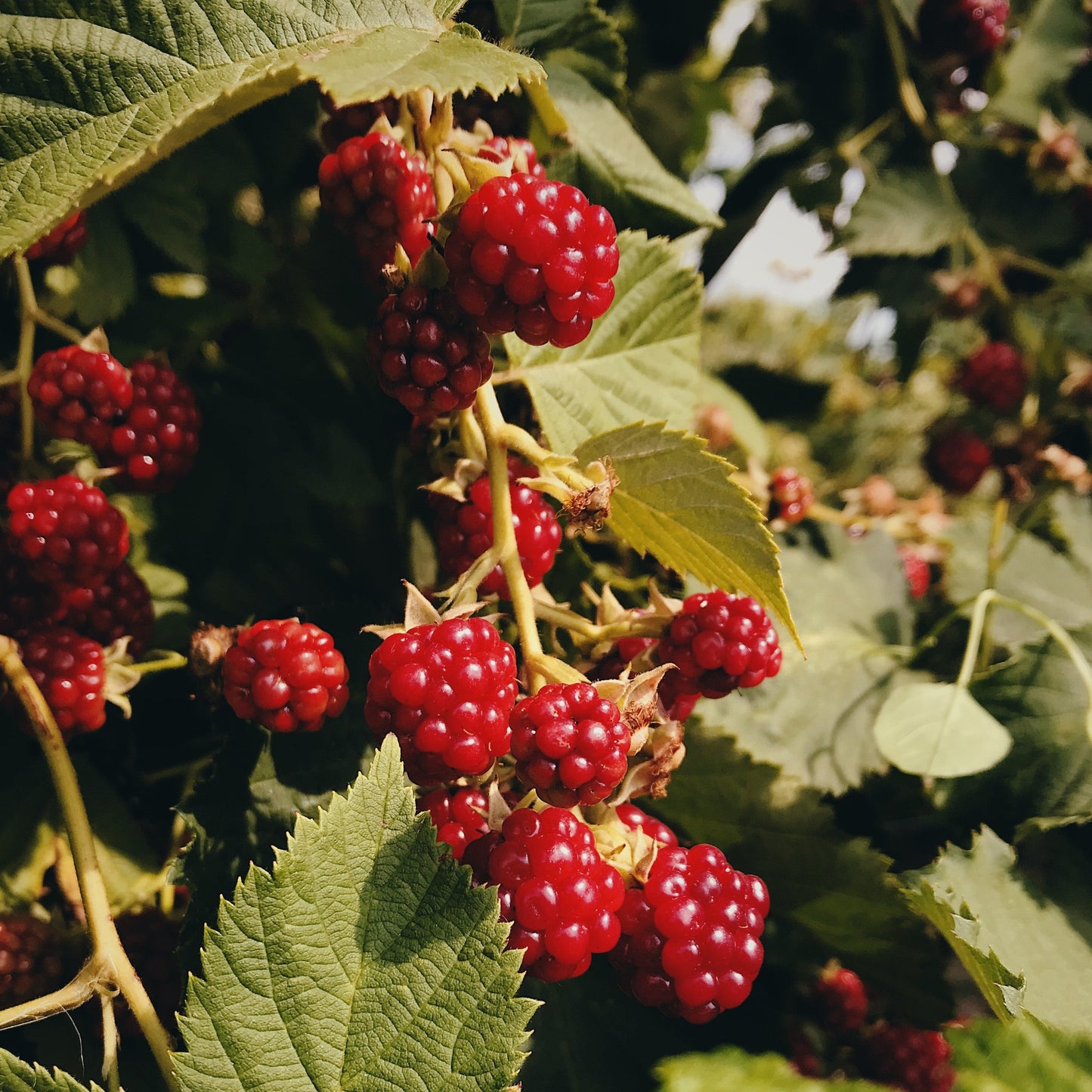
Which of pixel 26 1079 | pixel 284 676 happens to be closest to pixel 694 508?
pixel 284 676

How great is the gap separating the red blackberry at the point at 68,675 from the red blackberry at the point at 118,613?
0.08 ft

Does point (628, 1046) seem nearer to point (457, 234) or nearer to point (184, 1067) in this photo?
point (184, 1067)

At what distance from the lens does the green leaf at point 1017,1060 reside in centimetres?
39

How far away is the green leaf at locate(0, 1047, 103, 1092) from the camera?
51cm

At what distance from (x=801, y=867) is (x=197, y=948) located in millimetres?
516

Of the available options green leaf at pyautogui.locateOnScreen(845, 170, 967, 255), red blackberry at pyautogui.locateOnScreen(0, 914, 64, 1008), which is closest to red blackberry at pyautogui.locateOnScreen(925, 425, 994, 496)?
green leaf at pyautogui.locateOnScreen(845, 170, 967, 255)

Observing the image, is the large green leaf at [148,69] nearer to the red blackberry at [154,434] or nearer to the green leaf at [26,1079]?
the red blackberry at [154,434]

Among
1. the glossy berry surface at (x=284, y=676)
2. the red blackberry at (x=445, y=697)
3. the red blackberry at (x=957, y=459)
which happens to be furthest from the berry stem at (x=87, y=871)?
the red blackberry at (x=957, y=459)

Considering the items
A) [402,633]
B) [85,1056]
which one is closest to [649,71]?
[402,633]

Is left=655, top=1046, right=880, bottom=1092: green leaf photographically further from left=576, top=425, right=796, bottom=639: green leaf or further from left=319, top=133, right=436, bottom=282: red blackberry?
left=319, top=133, right=436, bottom=282: red blackberry

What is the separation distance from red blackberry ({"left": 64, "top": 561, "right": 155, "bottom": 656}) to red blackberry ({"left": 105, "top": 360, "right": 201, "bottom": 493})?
0.27ft

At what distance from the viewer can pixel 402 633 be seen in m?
0.55

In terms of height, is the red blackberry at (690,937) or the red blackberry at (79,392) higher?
the red blackberry at (79,392)

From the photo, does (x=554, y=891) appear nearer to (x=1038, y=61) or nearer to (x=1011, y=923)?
(x=1011, y=923)
